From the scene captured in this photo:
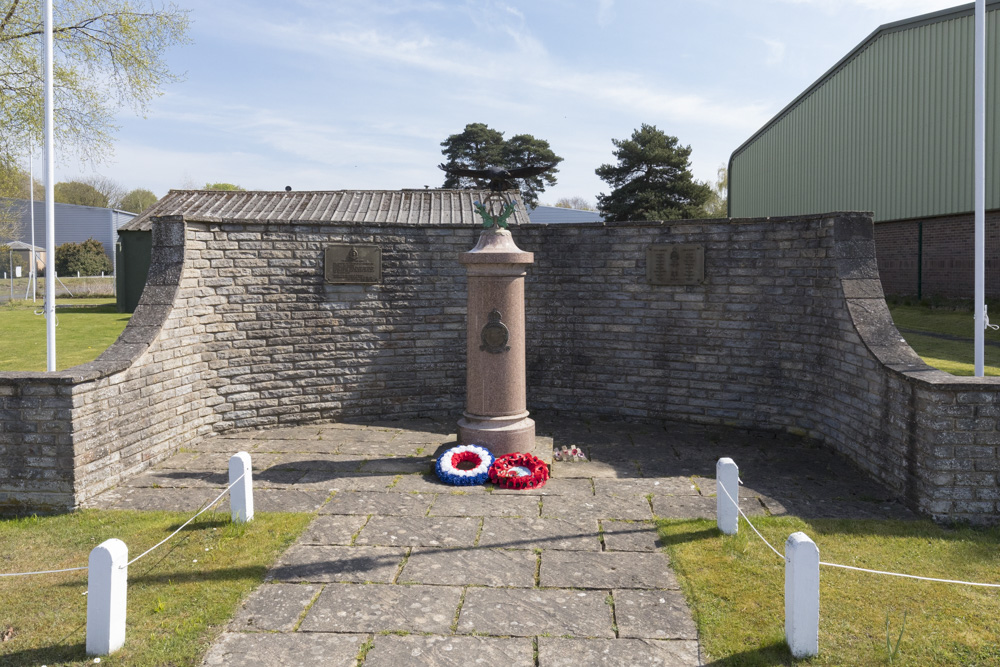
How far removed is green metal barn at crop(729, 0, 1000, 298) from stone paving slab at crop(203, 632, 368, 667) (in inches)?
704

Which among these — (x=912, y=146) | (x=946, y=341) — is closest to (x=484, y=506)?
(x=946, y=341)

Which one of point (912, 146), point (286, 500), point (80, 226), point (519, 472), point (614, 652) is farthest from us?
point (80, 226)

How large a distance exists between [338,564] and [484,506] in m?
1.48

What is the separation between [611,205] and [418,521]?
113ft

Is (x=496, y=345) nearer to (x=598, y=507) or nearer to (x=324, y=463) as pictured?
(x=598, y=507)

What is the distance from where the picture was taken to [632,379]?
895 cm

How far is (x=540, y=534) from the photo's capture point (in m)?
5.20

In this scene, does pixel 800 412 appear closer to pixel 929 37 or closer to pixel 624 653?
pixel 624 653

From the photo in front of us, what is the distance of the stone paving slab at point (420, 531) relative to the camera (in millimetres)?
5051

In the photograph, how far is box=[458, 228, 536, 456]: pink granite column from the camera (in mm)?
6840

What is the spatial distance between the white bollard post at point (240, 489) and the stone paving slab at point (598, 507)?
2254 millimetres

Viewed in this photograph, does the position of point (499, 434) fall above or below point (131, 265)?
below

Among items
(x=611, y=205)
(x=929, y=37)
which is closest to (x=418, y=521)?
(x=929, y=37)

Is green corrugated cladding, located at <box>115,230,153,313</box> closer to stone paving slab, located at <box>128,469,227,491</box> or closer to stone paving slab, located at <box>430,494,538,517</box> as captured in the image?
stone paving slab, located at <box>128,469,227,491</box>
